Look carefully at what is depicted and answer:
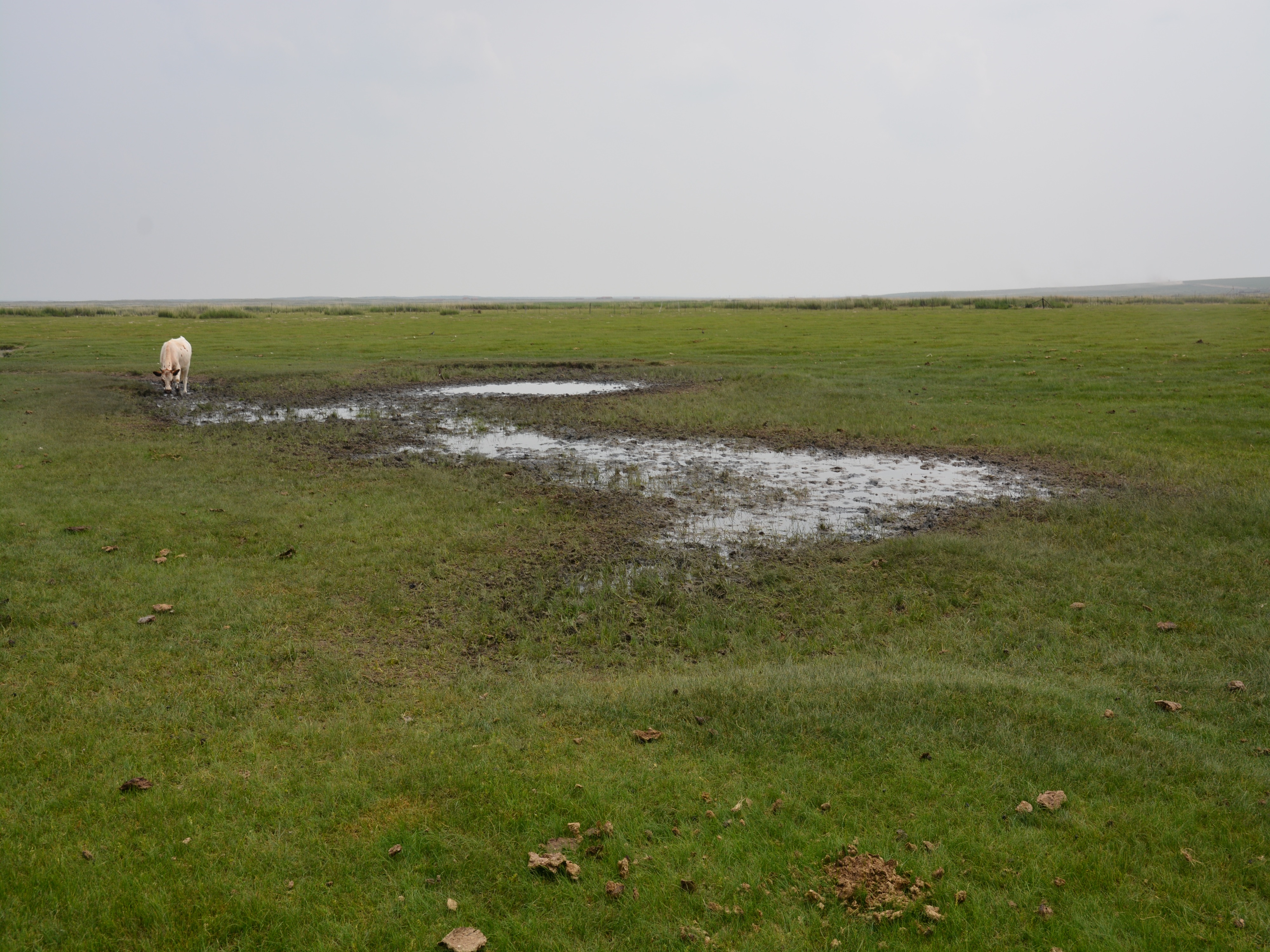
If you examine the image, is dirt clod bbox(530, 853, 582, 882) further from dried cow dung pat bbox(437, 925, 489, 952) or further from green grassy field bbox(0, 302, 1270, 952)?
dried cow dung pat bbox(437, 925, 489, 952)

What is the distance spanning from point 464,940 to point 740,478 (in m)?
12.0

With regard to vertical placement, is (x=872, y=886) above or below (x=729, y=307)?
below

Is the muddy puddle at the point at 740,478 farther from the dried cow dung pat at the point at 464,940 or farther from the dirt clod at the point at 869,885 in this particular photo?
the dried cow dung pat at the point at 464,940

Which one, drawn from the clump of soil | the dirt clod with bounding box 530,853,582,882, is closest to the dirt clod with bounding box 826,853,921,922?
the clump of soil

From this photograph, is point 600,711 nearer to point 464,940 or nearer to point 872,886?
point 464,940

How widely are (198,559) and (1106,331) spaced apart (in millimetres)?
46889

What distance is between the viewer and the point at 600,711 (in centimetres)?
704

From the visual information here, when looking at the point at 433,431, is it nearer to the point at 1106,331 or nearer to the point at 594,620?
the point at 594,620

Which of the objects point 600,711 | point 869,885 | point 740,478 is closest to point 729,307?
point 740,478

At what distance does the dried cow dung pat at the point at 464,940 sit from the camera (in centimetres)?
445

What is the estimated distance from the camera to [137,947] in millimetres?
4535

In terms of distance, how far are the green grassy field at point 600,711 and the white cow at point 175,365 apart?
1044cm

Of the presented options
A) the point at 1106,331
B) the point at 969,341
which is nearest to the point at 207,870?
the point at 969,341

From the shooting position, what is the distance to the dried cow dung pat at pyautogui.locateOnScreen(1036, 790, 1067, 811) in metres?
5.54
